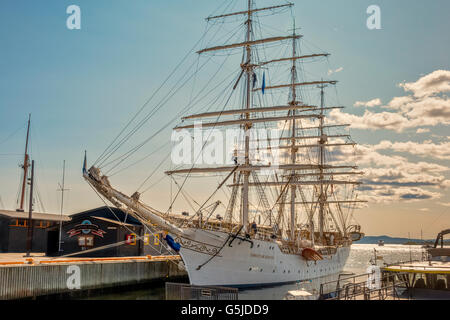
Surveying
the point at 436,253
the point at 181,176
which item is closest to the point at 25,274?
the point at 181,176

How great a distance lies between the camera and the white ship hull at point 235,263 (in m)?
33.3

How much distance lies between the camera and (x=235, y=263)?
3481cm

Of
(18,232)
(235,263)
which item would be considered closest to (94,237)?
(18,232)

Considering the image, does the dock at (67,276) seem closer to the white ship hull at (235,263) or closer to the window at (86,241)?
the white ship hull at (235,263)

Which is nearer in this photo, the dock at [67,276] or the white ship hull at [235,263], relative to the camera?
the dock at [67,276]

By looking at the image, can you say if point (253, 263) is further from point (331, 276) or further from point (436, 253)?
point (331, 276)

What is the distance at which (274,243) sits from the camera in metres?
39.3

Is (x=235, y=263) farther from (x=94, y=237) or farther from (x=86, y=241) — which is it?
(x=86, y=241)

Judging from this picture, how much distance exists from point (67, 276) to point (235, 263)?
12717 mm

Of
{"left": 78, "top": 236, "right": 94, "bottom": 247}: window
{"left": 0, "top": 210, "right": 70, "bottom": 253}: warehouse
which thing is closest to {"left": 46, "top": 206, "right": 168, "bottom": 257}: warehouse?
{"left": 78, "top": 236, "right": 94, "bottom": 247}: window

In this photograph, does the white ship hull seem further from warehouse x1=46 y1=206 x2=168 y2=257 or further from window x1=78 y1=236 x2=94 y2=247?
window x1=78 y1=236 x2=94 y2=247

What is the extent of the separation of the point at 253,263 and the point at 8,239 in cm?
2770

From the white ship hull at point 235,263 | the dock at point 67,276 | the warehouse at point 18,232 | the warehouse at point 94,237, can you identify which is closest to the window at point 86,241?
the warehouse at point 94,237

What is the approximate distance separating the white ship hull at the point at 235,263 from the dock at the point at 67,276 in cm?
432
